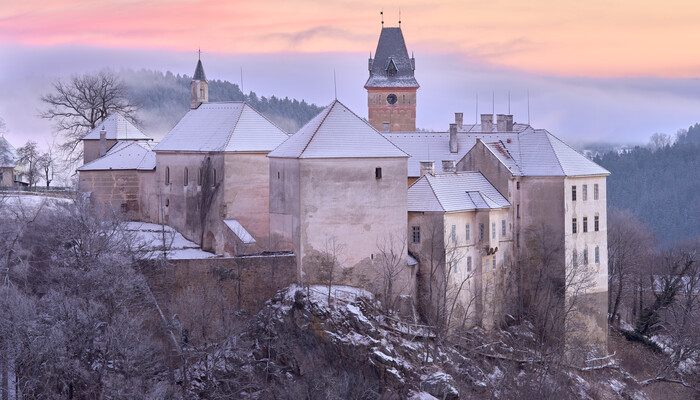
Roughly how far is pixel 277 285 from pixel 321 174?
208 inches

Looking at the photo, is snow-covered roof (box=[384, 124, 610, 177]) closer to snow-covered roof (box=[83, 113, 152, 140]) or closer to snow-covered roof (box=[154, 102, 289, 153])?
snow-covered roof (box=[154, 102, 289, 153])

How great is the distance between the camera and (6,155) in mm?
71875

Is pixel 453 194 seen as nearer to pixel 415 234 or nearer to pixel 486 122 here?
pixel 415 234

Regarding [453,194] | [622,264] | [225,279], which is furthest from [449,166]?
[622,264]

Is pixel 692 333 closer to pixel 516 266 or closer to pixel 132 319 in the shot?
pixel 516 266

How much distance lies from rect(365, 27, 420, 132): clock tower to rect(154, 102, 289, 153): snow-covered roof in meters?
33.2

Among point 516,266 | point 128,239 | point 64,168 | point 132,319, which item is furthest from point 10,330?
point 64,168

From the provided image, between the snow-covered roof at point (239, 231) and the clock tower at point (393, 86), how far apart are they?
1527 inches

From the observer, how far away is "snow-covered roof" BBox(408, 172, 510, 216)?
5312cm

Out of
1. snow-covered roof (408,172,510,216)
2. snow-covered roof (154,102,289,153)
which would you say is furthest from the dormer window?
snow-covered roof (408,172,510,216)

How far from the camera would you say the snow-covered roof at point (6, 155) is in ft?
234

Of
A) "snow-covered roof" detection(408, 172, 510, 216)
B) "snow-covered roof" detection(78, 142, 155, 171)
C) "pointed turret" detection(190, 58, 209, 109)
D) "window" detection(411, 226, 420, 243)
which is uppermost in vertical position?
"pointed turret" detection(190, 58, 209, 109)

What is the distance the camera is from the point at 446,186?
2172 inches

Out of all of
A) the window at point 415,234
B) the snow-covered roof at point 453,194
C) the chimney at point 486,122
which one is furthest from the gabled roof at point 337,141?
the chimney at point 486,122
